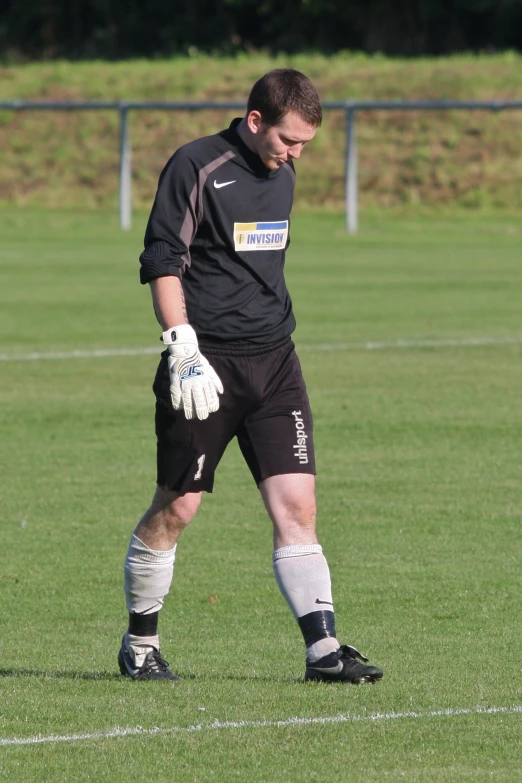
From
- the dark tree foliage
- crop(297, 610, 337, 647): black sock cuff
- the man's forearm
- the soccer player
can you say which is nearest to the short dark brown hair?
the soccer player

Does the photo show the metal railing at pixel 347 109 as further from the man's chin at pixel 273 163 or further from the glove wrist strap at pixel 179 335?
the glove wrist strap at pixel 179 335

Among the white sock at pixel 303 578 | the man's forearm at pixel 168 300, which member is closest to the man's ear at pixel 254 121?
the man's forearm at pixel 168 300

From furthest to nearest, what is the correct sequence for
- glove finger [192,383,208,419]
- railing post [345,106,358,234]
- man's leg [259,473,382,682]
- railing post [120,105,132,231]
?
railing post [120,105,132,231], railing post [345,106,358,234], man's leg [259,473,382,682], glove finger [192,383,208,419]

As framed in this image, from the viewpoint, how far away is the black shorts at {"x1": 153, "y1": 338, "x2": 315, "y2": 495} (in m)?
6.07

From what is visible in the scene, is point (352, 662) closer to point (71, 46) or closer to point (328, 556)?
point (328, 556)

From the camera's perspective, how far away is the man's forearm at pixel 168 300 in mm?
5879

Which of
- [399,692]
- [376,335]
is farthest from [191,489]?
[376,335]

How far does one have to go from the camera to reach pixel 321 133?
42.3 metres

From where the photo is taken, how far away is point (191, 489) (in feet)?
20.0

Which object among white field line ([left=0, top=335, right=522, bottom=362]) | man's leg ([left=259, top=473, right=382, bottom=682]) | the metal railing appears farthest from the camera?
the metal railing

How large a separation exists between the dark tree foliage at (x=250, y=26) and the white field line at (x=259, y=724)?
170 feet

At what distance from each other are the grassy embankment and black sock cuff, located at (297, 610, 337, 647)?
3229 centimetres

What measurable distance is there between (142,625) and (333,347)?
10.4 m

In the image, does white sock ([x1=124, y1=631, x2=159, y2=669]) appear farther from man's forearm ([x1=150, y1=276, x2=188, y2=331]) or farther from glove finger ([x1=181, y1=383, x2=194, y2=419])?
man's forearm ([x1=150, y1=276, x2=188, y2=331])
